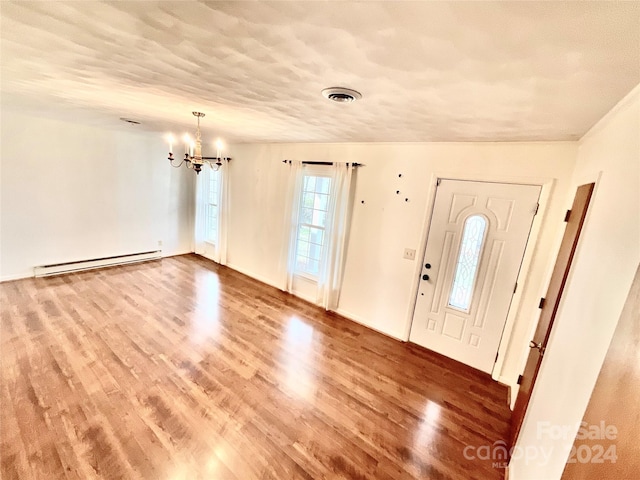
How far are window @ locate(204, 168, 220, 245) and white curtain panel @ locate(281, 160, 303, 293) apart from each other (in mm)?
1921

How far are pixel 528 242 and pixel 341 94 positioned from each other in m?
2.27

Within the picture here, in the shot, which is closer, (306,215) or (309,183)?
(309,183)

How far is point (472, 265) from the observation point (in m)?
2.82

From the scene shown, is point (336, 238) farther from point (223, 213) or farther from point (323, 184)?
point (223, 213)

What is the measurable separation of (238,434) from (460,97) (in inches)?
107

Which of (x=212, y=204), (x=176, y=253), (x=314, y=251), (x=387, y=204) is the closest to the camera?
(x=387, y=204)

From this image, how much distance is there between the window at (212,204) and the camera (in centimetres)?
548

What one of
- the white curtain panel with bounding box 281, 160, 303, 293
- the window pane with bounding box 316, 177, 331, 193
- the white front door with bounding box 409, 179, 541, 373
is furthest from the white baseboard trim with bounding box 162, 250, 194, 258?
the white front door with bounding box 409, 179, 541, 373

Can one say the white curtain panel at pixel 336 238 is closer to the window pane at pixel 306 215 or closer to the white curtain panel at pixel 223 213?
the window pane at pixel 306 215

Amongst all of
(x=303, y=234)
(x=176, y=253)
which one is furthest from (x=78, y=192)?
(x=303, y=234)

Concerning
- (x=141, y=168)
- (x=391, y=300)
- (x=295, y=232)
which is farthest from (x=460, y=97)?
(x=141, y=168)

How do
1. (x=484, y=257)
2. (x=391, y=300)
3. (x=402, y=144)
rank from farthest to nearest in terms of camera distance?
(x=391, y=300)
(x=402, y=144)
(x=484, y=257)

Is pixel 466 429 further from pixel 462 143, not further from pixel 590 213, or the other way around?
pixel 462 143

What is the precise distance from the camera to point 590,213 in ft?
4.91
